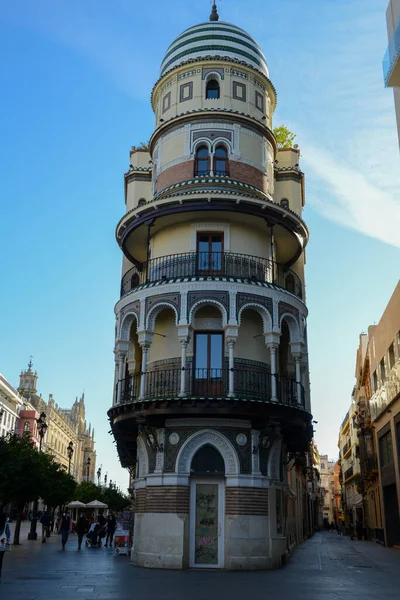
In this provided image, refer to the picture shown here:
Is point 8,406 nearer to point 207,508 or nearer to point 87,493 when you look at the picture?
point 87,493

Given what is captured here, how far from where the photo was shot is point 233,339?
66.4 ft

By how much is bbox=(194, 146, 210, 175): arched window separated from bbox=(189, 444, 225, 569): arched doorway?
1100 cm

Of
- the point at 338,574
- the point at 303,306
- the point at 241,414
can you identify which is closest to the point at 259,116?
the point at 303,306

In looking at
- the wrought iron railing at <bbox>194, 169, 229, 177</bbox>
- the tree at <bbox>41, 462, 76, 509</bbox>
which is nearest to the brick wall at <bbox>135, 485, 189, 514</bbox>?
the wrought iron railing at <bbox>194, 169, 229, 177</bbox>

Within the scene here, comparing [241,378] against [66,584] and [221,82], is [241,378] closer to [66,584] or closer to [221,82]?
[66,584]

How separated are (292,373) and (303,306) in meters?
2.77

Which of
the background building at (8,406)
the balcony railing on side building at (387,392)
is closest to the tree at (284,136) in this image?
the balcony railing on side building at (387,392)

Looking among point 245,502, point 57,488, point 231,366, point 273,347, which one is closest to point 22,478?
point 57,488

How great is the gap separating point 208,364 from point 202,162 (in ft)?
28.6

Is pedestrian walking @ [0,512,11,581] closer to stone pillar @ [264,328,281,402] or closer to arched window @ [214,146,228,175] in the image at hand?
stone pillar @ [264,328,281,402]

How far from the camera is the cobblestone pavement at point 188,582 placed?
13266mm

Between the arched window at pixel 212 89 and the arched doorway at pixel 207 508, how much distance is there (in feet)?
48.6

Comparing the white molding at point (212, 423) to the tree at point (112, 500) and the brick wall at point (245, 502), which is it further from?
the tree at point (112, 500)

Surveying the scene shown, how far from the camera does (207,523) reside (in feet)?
61.8
